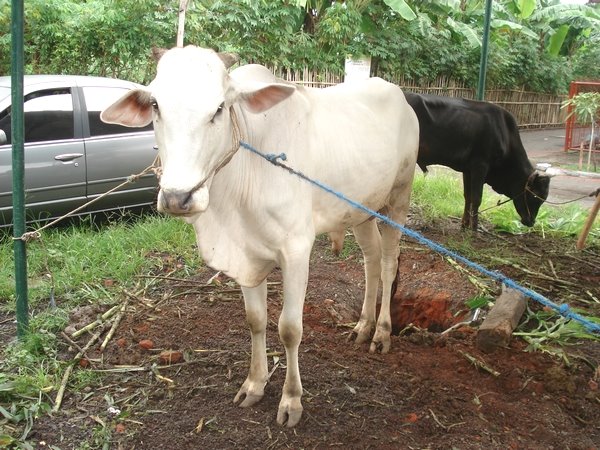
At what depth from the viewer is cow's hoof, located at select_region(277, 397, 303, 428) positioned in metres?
2.85

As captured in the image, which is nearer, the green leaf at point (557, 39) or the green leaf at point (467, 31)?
the green leaf at point (467, 31)

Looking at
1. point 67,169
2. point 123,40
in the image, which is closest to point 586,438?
point 67,169

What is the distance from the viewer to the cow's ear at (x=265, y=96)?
233 centimetres

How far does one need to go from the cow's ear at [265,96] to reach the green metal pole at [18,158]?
57.5 inches

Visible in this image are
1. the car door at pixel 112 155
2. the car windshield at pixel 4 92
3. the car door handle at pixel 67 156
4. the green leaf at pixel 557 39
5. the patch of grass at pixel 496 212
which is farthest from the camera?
the green leaf at pixel 557 39

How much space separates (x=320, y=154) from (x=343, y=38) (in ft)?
30.1

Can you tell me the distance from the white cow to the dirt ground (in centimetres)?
24

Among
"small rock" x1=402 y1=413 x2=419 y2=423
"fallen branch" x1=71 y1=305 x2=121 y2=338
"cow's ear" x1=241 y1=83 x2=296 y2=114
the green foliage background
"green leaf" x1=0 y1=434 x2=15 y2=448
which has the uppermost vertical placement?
the green foliage background

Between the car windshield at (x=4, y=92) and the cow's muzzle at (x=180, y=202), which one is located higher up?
the car windshield at (x=4, y=92)

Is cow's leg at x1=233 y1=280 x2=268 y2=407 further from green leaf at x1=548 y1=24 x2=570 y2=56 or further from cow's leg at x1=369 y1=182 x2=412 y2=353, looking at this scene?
green leaf at x1=548 y1=24 x2=570 y2=56

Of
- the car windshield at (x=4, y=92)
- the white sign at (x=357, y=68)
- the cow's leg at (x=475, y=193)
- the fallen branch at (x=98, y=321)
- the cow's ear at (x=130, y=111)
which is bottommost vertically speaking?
the fallen branch at (x=98, y=321)

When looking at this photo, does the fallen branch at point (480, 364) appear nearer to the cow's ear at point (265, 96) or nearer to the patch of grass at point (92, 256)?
the cow's ear at point (265, 96)

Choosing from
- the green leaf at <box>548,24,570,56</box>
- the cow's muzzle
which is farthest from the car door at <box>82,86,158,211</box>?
the green leaf at <box>548,24,570,56</box>

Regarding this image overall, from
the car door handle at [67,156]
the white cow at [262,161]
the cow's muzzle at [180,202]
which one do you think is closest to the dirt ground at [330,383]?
the white cow at [262,161]
